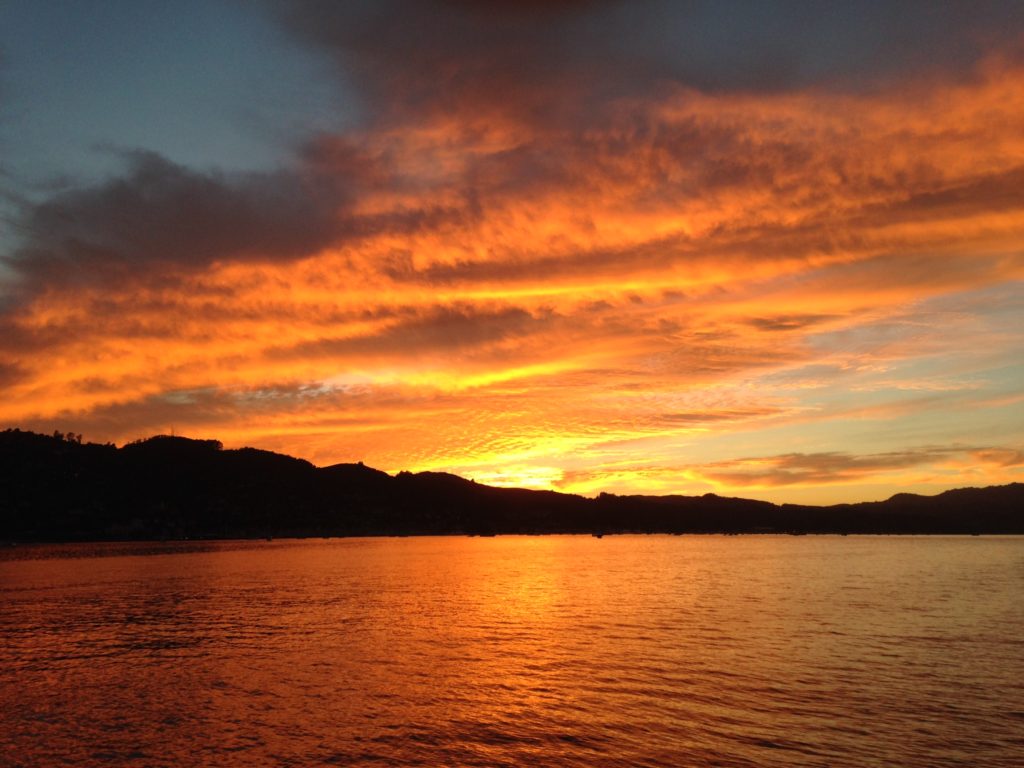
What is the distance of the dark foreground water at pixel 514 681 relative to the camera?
31.2 metres

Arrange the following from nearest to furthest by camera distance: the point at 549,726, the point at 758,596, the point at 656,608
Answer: the point at 549,726 → the point at 656,608 → the point at 758,596

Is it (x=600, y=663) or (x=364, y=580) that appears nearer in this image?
(x=600, y=663)

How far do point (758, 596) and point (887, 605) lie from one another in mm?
16463

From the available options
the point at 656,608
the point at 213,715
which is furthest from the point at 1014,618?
the point at 213,715

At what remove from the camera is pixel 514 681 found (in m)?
44.8

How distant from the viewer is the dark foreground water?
3117 centimetres

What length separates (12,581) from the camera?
123 m

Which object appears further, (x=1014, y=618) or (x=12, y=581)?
(x=12, y=581)

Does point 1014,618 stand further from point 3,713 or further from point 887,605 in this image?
point 3,713

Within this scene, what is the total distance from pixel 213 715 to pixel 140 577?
10922cm

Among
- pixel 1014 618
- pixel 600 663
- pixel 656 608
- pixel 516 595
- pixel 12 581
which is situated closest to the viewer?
pixel 600 663

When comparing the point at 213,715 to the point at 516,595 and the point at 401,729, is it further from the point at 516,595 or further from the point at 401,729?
the point at 516,595

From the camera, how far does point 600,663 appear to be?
49.7 meters

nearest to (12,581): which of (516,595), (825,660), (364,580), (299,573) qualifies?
(299,573)
